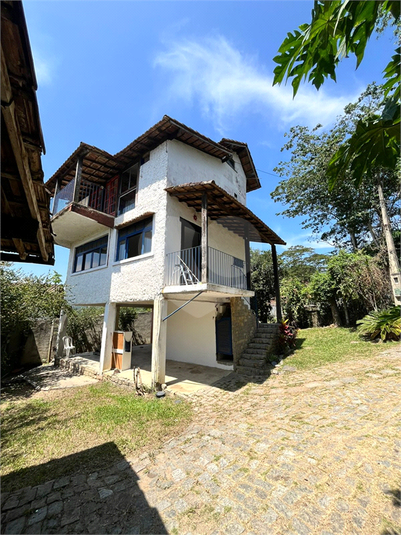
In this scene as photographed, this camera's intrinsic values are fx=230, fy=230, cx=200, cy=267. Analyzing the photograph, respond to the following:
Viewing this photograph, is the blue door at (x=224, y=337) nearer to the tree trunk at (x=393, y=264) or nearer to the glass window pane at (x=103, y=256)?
the glass window pane at (x=103, y=256)

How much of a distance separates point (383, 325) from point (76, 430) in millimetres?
11945

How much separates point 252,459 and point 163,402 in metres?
3.48

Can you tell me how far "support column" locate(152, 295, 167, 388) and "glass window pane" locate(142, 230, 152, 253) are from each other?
Answer: 2.03m

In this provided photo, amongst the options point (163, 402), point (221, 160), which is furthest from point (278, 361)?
point (221, 160)

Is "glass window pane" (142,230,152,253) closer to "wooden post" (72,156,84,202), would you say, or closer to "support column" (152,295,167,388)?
"support column" (152,295,167,388)

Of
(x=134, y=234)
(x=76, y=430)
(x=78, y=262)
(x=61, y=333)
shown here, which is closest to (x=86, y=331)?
(x=61, y=333)

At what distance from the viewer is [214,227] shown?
1054 cm

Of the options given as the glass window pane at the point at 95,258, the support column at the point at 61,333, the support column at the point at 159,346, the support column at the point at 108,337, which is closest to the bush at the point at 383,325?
the support column at the point at 159,346

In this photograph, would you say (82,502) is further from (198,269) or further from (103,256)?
(103,256)

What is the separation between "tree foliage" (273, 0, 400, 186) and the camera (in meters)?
1.73

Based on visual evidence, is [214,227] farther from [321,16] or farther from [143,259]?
[321,16]

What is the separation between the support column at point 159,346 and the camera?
294 inches

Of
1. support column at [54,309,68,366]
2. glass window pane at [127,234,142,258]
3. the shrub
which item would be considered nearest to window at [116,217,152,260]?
glass window pane at [127,234,142,258]

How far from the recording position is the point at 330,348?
10.4 m
